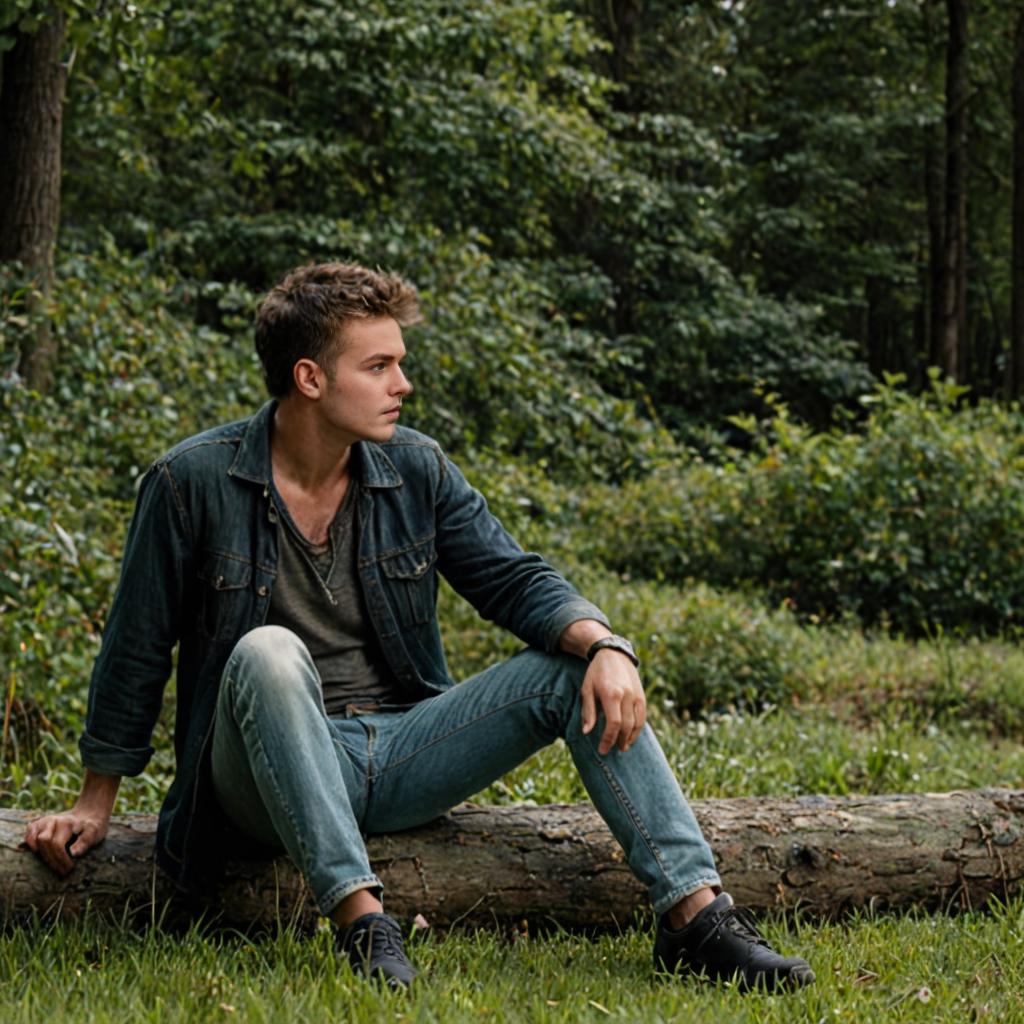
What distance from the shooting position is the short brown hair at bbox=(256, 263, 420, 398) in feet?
10.5

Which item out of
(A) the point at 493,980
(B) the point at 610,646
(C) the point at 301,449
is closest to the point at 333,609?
(C) the point at 301,449

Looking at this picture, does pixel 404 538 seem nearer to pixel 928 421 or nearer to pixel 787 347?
pixel 928 421

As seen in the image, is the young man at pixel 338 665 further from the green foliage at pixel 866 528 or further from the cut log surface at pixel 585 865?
the green foliage at pixel 866 528

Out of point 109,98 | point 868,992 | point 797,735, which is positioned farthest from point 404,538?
point 109,98

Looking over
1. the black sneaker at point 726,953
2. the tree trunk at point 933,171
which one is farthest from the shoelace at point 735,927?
the tree trunk at point 933,171

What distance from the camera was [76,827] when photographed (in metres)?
3.16

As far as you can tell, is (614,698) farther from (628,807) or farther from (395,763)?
(395,763)

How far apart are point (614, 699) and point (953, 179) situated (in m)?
15.9

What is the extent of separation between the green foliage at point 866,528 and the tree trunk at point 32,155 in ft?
14.1

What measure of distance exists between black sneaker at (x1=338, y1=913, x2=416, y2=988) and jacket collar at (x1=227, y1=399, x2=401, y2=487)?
3.26 feet

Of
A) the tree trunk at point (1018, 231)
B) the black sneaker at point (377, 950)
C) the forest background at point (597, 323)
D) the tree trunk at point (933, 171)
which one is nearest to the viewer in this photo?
the black sneaker at point (377, 950)

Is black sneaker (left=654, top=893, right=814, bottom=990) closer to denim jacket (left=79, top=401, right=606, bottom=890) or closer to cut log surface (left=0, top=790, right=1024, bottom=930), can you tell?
cut log surface (left=0, top=790, right=1024, bottom=930)

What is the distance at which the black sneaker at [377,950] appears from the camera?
2.68 metres

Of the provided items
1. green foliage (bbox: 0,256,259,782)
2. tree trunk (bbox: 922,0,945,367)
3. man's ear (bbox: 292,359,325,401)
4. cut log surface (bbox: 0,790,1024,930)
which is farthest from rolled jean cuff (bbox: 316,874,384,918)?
tree trunk (bbox: 922,0,945,367)
